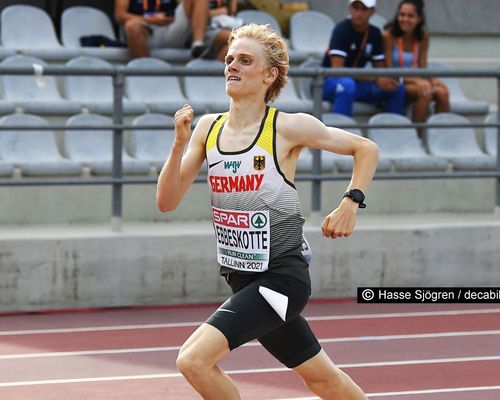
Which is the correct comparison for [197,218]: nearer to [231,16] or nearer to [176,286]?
[176,286]

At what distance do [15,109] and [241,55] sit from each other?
21.2 ft

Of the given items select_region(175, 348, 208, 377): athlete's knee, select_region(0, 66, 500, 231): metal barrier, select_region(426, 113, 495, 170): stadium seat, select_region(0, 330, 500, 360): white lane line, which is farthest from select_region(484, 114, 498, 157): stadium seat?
select_region(175, 348, 208, 377): athlete's knee

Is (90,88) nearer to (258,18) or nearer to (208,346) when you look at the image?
(258,18)

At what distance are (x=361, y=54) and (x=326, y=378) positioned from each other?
7629 mm

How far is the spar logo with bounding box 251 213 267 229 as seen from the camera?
564cm

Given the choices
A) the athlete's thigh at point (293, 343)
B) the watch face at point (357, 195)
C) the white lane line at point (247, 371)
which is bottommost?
the white lane line at point (247, 371)

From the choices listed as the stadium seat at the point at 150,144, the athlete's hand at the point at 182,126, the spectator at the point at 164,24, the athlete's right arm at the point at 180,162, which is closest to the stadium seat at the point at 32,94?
the stadium seat at the point at 150,144

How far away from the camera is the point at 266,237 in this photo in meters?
5.65

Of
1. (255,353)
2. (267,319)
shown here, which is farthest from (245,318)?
(255,353)

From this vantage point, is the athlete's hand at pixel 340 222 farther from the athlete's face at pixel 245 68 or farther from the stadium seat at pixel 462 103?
the stadium seat at pixel 462 103

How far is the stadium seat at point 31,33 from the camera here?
A: 515 inches

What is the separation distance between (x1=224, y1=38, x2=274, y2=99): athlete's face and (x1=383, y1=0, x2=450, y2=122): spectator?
746 cm

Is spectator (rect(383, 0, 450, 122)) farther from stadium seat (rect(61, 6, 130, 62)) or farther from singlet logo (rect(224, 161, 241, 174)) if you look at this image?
singlet logo (rect(224, 161, 241, 174))

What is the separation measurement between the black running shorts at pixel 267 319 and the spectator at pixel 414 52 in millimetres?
7555
